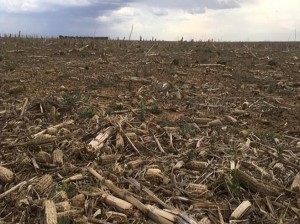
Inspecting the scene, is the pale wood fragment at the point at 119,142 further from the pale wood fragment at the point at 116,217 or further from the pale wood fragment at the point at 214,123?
the pale wood fragment at the point at 214,123

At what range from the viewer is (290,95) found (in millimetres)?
9453

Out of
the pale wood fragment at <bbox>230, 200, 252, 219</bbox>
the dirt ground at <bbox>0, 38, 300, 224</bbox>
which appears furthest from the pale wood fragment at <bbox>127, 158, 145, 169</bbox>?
the pale wood fragment at <bbox>230, 200, 252, 219</bbox>

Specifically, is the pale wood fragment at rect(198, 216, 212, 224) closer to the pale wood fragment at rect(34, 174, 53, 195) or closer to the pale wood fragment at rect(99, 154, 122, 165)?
the pale wood fragment at rect(99, 154, 122, 165)

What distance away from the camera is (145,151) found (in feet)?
19.7

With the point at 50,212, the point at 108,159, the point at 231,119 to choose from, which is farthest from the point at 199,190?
the point at 231,119

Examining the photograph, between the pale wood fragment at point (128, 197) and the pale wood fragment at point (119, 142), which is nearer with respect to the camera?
the pale wood fragment at point (128, 197)

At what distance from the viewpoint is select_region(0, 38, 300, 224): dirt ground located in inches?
186

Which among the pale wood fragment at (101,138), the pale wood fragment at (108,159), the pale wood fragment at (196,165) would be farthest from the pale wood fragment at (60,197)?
the pale wood fragment at (196,165)

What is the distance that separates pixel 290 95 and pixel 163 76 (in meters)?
3.14

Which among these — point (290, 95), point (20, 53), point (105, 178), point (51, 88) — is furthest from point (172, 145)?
point (20, 53)

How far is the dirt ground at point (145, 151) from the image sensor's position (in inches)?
186

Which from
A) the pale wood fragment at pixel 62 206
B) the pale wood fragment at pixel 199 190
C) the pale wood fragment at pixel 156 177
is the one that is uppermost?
the pale wood fragment at pixel 156 177

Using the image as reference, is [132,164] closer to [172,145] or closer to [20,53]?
[172,145]

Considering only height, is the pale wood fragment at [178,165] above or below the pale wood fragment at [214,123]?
below
